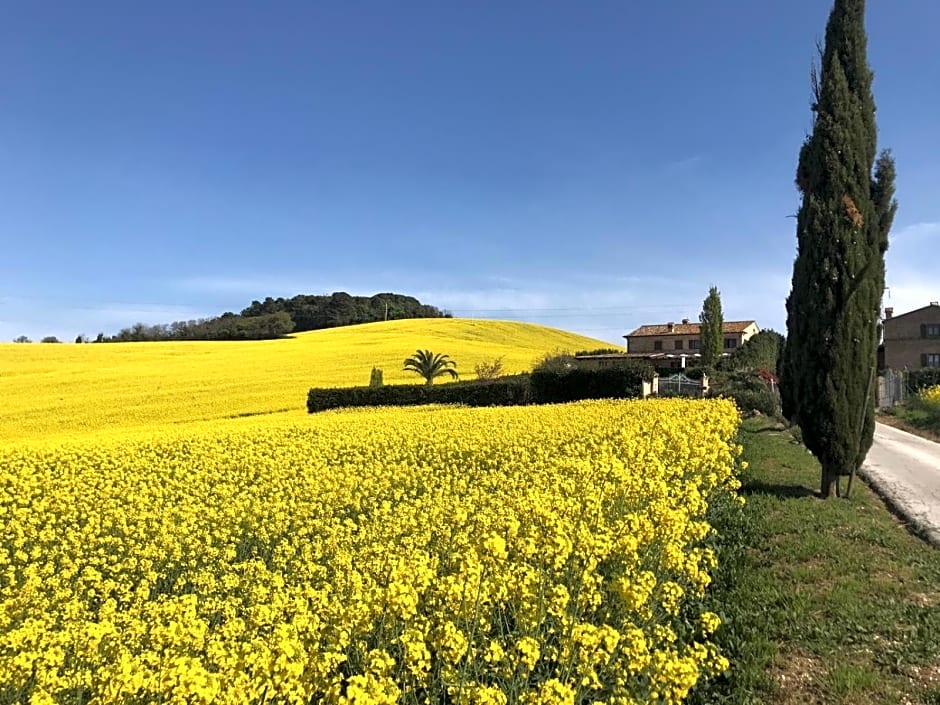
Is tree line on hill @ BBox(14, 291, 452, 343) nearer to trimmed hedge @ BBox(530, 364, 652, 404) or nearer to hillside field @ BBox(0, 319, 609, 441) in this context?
hillside field @ BBox(0, 319, 609, 441)

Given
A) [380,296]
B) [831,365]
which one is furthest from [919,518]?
[380,296]

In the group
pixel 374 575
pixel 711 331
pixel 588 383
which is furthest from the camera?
pixel 711 331

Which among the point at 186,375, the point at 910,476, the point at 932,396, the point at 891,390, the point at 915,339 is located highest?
the point at 915,339

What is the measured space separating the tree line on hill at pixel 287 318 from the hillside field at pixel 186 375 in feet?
39.7

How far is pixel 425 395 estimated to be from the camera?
1013 inches

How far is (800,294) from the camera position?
9828 mm

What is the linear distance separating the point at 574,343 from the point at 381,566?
218 ft

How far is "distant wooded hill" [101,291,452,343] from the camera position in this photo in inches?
2650

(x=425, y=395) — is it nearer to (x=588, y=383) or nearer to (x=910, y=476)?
(x=588, y=383)

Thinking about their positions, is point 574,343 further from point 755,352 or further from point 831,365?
point 831,365

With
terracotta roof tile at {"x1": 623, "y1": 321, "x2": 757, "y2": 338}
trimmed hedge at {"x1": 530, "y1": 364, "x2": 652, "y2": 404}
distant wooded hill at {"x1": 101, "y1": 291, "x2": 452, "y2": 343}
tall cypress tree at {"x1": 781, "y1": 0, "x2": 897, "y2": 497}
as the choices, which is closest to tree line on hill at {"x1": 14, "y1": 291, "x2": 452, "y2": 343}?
distant wooded hill at {"x1": 101, "y1": 291, "x2": 452, "y2": 343}

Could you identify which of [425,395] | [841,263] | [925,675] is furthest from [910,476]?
[425,395]

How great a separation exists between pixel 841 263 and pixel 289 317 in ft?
225

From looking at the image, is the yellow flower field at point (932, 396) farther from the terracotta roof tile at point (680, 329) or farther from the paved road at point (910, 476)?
the terracotta roof tile at point (680, 329)
